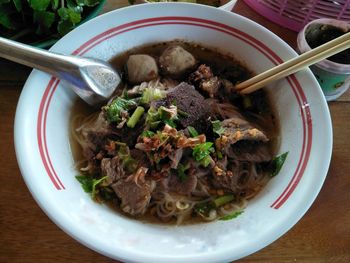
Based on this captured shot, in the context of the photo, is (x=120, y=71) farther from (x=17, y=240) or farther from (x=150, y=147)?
(x=17, y=240)

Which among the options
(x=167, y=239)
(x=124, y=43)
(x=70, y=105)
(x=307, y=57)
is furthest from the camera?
(x=124, y=43)

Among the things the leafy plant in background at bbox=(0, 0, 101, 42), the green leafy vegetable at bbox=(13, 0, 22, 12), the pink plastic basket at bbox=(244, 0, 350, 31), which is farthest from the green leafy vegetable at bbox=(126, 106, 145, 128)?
the pink plastic basket at bbox=(244, 0, 350, 31)

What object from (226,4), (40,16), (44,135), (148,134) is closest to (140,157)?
(148,134)

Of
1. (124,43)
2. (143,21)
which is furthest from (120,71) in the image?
(143,21)

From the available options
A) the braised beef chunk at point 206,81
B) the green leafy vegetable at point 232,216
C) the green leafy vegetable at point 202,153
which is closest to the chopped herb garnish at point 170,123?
the green leafy vegetable at point 202,153

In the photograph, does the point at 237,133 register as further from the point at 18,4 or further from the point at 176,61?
the point at 18,4

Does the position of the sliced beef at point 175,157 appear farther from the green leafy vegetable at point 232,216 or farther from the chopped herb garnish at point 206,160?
the green leafy vegetable at point 232,216
